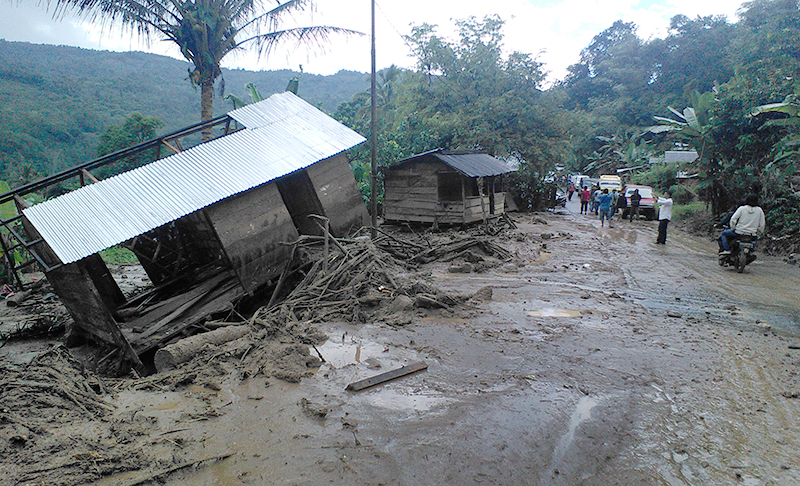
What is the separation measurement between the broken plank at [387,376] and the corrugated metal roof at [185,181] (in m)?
4.71

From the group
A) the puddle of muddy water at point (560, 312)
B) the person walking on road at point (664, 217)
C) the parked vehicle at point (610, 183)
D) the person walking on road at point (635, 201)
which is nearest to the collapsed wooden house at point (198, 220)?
the puddle of muddy water at point (560, 312)

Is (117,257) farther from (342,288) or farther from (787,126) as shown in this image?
(787,126)

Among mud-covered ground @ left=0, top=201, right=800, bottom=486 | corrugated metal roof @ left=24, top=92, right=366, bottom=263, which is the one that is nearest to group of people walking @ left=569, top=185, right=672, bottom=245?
mud-covered ground @ left=0, top=201, right=800, bottom=486

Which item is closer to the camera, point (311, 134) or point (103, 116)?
point (311, 134)

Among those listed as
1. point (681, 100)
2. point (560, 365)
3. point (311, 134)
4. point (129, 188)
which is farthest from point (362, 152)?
point (681, 100)

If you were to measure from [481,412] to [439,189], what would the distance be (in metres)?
14.5

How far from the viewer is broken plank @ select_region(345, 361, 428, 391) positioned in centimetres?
493

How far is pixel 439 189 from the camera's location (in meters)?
18.5

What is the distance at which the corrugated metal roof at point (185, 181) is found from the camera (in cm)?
728

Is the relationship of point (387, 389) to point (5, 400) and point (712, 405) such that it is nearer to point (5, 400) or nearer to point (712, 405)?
point (712, 405)

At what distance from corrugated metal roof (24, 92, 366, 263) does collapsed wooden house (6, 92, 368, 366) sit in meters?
0.02

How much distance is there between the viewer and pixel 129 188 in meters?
8.36

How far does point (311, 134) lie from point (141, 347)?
5937mm

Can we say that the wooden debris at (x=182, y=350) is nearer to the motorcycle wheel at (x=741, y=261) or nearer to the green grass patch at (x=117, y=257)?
the motorcycle wheel at (x=741, y=261)
